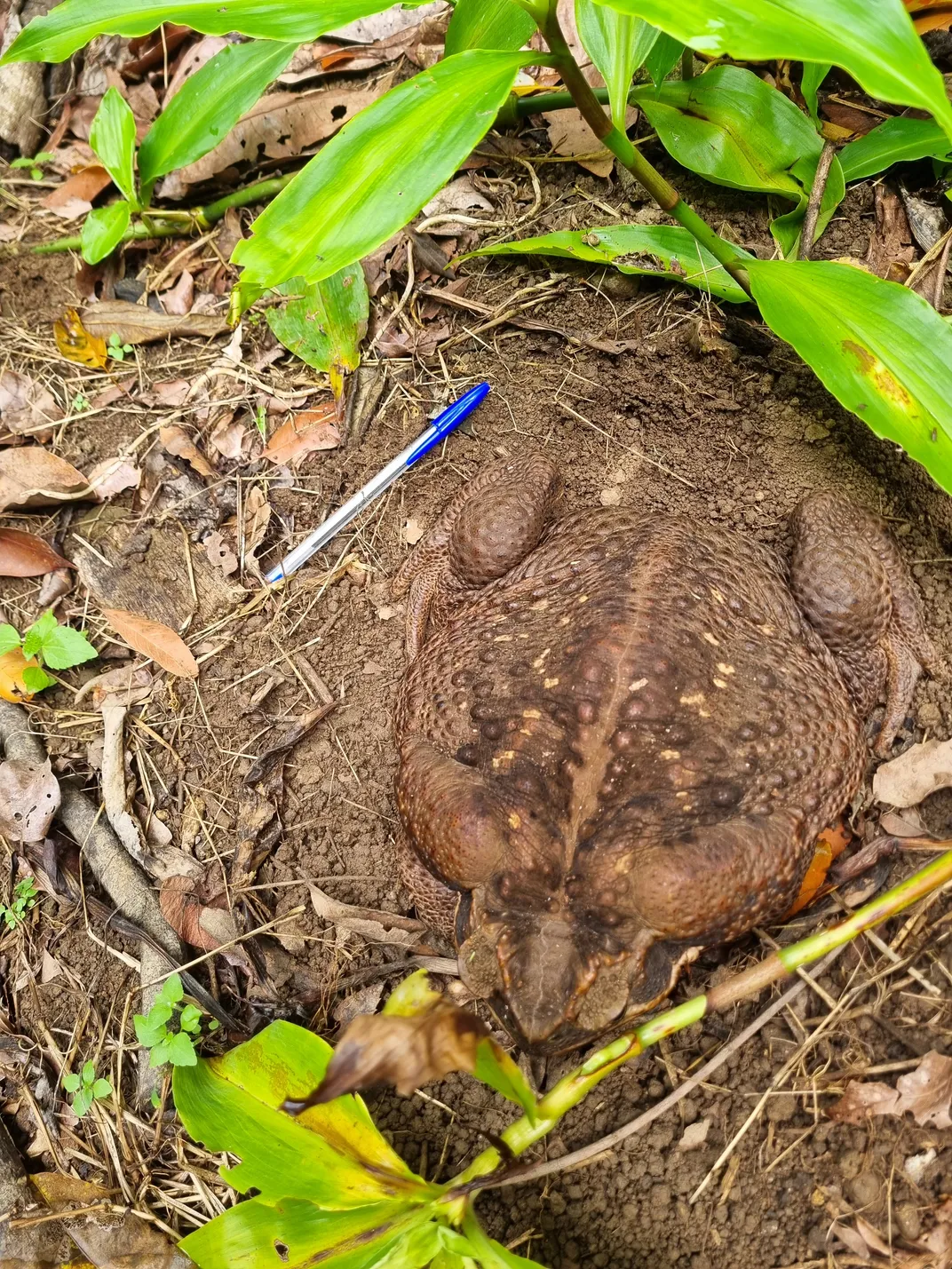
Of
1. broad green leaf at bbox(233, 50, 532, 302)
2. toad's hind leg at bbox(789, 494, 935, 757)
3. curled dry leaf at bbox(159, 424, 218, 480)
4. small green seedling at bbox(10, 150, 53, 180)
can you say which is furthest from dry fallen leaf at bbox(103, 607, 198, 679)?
small green seedling at bbox(10, 150, 53, 180)

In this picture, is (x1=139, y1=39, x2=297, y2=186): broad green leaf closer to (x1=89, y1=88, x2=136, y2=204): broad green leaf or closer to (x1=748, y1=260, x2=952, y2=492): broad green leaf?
(x1=89, y1=88, x2=136, y2=204): broad green leaf

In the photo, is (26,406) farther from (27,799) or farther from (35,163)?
(27,799)

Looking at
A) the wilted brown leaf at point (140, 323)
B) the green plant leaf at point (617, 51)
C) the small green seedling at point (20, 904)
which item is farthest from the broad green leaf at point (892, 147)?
the small green seedling at point (20, 904)

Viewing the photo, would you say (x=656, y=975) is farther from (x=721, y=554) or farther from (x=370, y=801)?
(x=721, y=554)

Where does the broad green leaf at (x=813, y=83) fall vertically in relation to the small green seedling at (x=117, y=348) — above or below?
above

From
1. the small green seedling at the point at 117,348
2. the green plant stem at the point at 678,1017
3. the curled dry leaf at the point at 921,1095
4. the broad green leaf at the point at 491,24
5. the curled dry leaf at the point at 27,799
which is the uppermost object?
the broad green leaf at the point at 491,24

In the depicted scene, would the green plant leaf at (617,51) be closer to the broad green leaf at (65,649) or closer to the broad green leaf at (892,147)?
the broad green leaf at (892,147)
